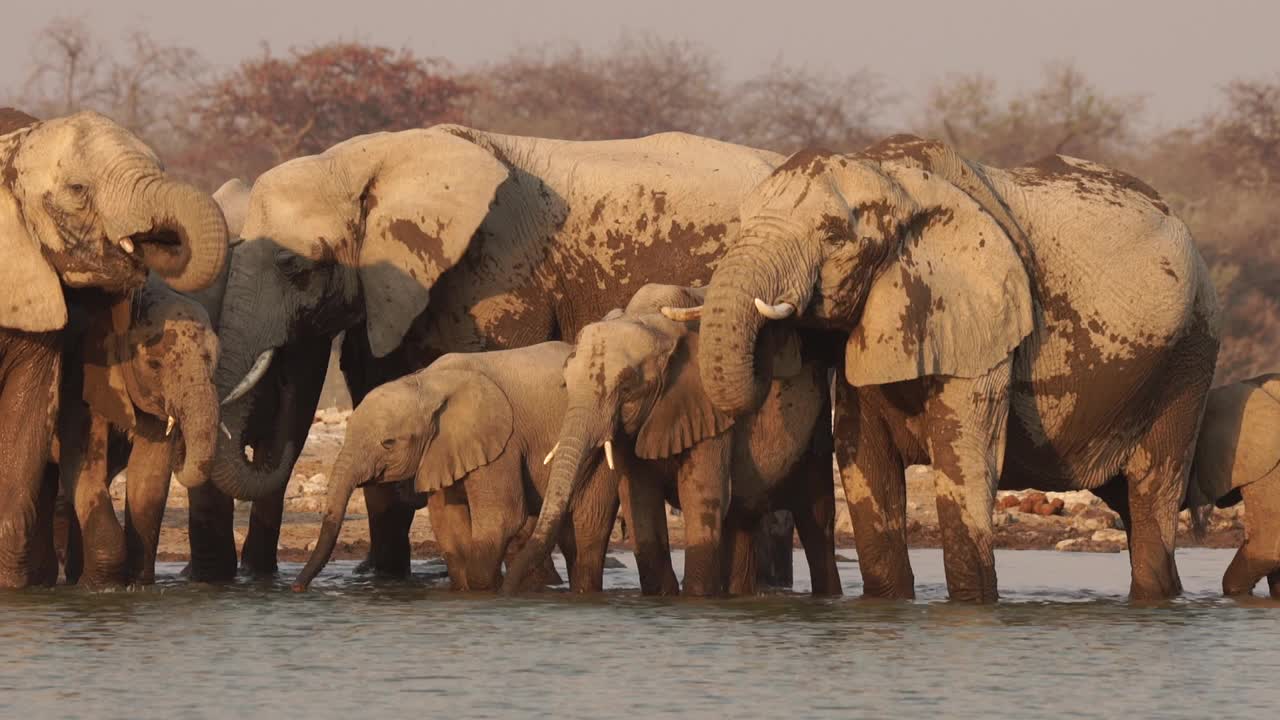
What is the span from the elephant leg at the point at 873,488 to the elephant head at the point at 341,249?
2.16 m

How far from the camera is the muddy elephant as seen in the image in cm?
1202

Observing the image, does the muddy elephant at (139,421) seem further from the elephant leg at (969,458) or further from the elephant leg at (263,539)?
the elephant leg at (969,458)

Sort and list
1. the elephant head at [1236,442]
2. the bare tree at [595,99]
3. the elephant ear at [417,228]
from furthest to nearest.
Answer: the bare tree at [595,99] < the elephant ear at [417,228] < the elephant head at [1236,442]

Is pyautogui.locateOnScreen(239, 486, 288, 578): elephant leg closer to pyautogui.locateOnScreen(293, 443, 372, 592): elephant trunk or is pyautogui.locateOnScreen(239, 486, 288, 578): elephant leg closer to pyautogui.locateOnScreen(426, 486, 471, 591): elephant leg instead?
pyautogui.locateOnScreen(293, 443, 372, 592): elephant trunk

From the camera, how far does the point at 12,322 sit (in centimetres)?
1157

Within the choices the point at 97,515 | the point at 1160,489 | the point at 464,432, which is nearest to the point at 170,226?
the point at 97,515

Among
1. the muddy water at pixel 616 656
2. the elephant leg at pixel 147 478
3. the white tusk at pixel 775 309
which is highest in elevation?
the white tusk at pixel 775 309

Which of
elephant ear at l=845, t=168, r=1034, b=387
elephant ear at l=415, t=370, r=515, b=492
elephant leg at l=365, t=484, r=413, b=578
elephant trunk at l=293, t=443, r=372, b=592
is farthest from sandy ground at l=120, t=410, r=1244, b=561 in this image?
elephant ear at l=845, t=168, r=1034, b=387

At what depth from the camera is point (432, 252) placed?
13.4 meters

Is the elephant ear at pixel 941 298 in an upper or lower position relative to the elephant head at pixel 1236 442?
upper

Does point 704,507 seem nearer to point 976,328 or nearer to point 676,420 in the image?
point 676,420

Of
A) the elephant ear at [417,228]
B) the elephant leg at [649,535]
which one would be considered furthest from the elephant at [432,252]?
the elephant leg at [649,535]

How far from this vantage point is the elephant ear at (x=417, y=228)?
523 inches

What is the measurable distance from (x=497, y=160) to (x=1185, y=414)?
348cm
